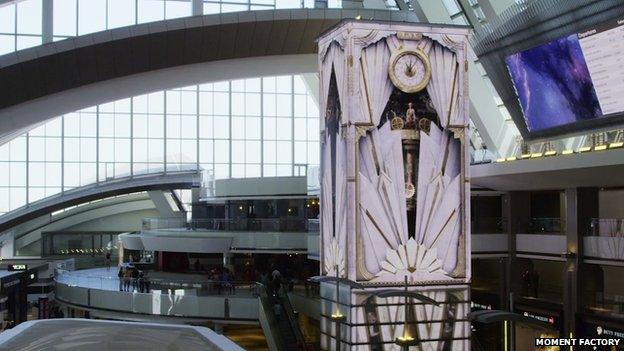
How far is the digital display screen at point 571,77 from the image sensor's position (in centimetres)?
1731

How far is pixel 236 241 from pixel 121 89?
10133 mm

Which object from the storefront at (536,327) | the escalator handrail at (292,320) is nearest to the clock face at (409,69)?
the storefront at (536,327)

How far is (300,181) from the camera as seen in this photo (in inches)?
1433

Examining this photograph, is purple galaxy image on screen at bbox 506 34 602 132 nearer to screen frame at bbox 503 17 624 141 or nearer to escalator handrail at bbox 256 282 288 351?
screen frame at bbox 503 17 624 141

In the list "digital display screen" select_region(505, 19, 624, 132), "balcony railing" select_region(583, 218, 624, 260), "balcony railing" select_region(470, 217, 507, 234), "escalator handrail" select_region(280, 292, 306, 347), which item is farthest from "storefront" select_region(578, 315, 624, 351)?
"escalator handrail" select_region(280, 292, 306, 347)

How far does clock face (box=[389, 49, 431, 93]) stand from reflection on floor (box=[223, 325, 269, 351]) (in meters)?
13.7

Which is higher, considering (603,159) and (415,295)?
(603,159)

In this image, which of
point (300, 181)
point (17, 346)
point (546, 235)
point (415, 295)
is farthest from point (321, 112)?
point (300, 181)

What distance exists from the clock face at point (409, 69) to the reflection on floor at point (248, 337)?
13668mm

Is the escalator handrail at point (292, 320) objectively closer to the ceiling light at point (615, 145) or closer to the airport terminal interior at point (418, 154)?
the airport terminal interior at point (418, 154)

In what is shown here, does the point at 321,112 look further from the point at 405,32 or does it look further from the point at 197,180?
the point at 197,180

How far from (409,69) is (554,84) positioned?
332 centimetres

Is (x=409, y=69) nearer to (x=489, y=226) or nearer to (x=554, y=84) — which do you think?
(x=554, y=84)

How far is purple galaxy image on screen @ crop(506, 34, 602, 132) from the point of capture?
1844 centimetres
